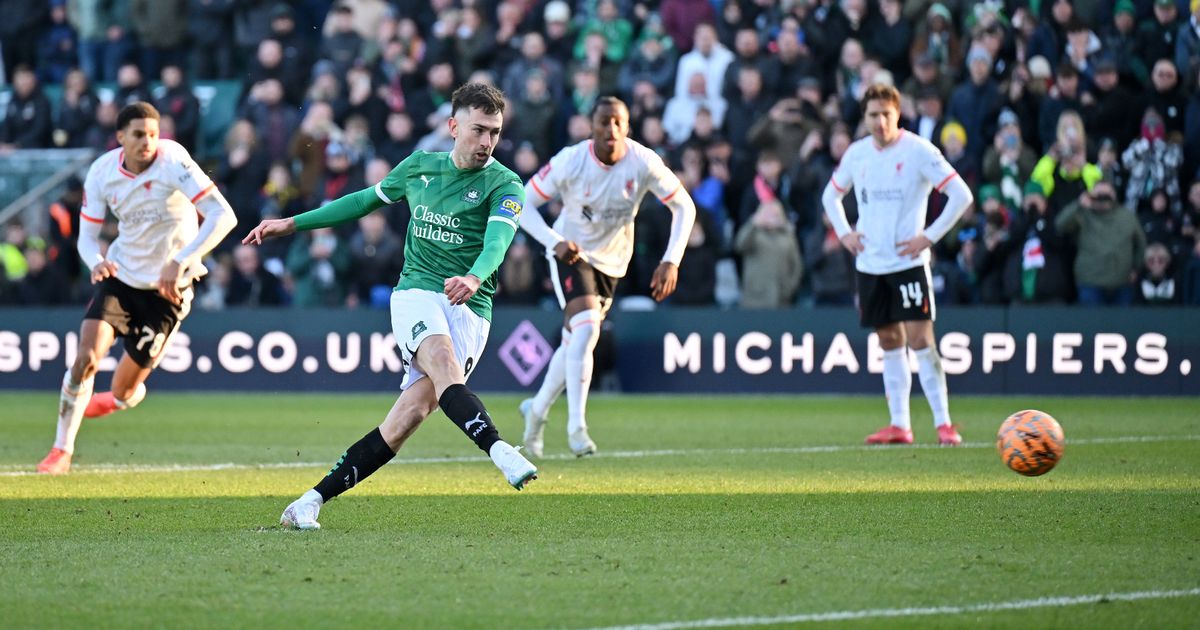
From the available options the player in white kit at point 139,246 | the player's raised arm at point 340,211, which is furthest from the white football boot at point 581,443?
the player's raised arm at point 340,211

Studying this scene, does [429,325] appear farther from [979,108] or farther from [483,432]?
[979,108]

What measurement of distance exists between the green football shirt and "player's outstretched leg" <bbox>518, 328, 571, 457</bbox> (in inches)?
157

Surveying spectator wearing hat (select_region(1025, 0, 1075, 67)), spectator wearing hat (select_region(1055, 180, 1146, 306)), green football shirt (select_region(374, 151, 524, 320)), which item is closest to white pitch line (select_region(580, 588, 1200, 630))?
green football shirt (select_region(374, 151, 524, 320))

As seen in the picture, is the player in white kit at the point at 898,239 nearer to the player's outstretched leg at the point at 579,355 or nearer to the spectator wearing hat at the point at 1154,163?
the player's outstretched leg at the point at 579,355

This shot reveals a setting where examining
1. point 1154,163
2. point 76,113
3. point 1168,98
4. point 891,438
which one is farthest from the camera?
point 76,113

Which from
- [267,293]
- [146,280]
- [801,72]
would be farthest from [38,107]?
[146,280]

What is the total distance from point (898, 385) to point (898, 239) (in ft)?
3.56

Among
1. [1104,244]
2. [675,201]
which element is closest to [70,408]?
[675,201]

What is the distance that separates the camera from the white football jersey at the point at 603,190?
12562 millimetres

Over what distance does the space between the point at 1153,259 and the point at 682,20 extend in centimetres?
674

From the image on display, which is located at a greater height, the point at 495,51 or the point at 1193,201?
the point at 495,51

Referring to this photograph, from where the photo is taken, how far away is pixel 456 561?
23.7 feet

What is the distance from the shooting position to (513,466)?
24.8 ft

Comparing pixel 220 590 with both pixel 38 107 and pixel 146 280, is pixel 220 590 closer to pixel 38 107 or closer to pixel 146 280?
pixel 146 280
